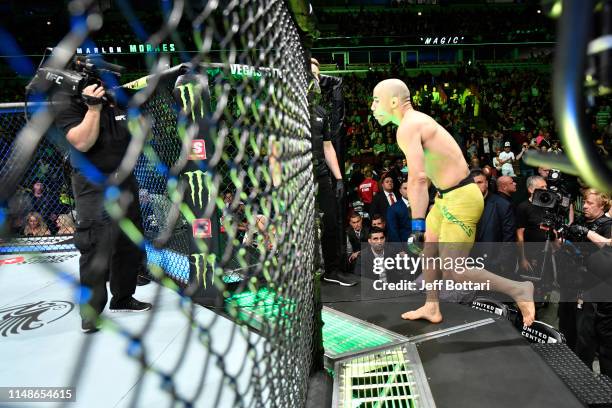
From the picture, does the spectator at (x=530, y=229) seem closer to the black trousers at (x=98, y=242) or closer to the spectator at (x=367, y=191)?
the spectator at (x=367, y=191)

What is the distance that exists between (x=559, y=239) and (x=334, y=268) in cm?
199

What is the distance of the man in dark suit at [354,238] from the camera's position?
165 inches

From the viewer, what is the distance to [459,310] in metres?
2.61

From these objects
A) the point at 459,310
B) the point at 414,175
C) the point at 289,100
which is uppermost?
the point at 289,100

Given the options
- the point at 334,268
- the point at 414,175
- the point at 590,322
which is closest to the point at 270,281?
the point at 414,175

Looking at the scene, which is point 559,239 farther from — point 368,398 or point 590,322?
point 368,398

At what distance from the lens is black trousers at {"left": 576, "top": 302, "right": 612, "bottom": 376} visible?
2.68 meters

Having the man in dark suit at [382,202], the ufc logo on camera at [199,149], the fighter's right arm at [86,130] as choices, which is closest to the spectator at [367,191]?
the man in dark suit at [382,202]

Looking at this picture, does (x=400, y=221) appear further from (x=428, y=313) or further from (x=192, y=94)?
(x=192, y=94)

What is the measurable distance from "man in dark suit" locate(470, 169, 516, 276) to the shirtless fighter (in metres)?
1.42

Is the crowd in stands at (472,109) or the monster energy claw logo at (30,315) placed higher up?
the crowd in stands at (472,109)

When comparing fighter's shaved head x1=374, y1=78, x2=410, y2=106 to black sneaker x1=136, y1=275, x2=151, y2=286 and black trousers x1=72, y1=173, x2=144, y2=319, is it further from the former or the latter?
black sneaker x1=136, y1=275, x2=151, y2=286

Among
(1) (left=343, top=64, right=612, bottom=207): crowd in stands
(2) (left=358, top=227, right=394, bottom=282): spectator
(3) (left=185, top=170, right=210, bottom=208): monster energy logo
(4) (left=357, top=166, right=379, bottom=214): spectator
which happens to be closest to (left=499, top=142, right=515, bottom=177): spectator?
(1) (left=343, top=64, right=612, bottom=207): crowd in stands

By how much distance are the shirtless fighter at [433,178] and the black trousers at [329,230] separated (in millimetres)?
850
